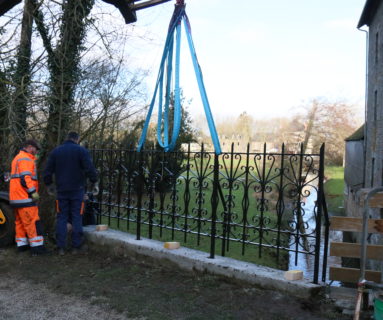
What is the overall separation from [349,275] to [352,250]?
29 cm

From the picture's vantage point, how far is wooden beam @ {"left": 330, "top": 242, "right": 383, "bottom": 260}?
13.5 ft

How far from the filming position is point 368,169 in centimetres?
2041

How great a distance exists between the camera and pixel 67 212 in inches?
235

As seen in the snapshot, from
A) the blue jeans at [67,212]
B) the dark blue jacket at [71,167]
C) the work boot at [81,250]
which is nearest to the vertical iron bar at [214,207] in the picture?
the dark blue jacket at [71,167]

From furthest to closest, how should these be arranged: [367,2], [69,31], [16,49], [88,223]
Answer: [367,2] → [16,49] → [69,31] → [88,223]

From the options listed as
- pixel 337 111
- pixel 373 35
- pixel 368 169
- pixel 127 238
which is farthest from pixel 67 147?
pixel 337 111

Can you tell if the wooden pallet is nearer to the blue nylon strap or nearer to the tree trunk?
the blue nylon strap

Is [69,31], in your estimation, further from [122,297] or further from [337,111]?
[337,111]

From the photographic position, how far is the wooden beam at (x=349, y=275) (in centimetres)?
422

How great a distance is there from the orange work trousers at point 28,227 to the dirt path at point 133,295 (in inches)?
19.2

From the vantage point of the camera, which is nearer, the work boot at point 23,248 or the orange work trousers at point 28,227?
the orange work trousers at point 28,227

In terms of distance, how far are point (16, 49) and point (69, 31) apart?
1.86 metres

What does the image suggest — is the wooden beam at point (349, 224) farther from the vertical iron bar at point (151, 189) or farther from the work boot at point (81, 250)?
the work boot at point (81, 250)

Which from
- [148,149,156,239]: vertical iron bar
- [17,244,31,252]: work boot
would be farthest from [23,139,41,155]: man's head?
[148,149,156,239]: vertical iron bar
